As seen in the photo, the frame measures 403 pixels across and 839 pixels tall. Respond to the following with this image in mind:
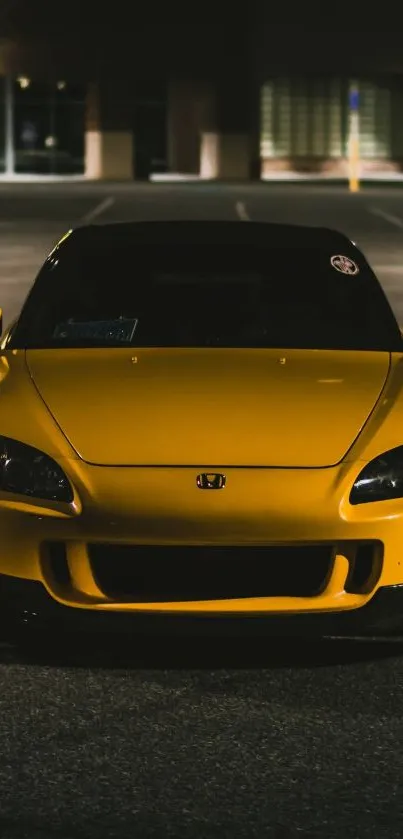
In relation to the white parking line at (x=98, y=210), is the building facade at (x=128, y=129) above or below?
above

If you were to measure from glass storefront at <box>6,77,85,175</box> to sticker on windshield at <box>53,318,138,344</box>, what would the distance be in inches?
2656

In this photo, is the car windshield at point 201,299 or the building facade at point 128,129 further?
the building facade at point 128,129

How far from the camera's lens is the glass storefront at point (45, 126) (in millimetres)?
73438

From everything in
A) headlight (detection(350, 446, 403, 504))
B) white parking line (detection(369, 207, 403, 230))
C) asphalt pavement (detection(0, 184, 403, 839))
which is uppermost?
headlight (detection(350, 446, 403, 504))

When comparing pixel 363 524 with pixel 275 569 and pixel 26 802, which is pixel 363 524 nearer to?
pixel 275 569

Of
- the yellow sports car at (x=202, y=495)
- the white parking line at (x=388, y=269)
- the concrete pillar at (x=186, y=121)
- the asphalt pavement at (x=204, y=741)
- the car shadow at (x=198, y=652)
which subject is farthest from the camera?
the concrete pillar at (x=186, y=121)

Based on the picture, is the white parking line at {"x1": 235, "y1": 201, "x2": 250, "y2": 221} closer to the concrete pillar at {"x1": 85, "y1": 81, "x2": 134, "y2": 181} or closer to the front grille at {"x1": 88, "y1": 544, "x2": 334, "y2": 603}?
the front grille at {"x1": 88, "y1": 544, "x2": 334, "y2": 603}

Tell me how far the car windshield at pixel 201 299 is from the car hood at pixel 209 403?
392 mm

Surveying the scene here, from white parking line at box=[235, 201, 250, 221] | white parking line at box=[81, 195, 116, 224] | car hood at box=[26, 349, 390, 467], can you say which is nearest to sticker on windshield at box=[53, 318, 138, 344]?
car hood at box=[26, 349, 390, 467]

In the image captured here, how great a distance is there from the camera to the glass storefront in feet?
241

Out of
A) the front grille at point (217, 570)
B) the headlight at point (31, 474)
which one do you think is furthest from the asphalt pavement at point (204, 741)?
the headlight at point (31, 474)

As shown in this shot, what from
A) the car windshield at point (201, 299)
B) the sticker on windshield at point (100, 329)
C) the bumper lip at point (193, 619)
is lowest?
the bumper lip at point (193, 619)

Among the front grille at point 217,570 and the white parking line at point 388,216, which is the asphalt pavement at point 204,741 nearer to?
the front grille at point 217,570

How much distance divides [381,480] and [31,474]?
3.40 feet
